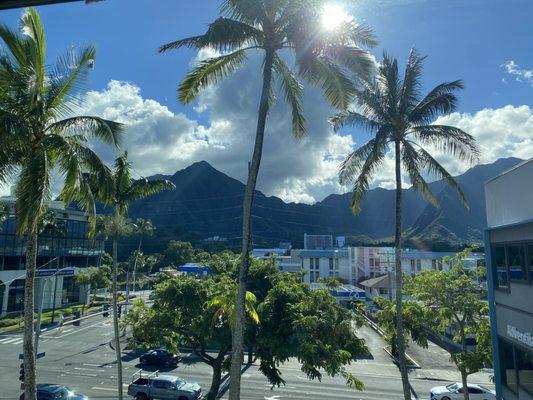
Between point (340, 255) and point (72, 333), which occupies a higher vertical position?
point (340, 255)

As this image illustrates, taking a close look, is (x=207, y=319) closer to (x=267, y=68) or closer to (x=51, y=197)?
(x=51, y=197)

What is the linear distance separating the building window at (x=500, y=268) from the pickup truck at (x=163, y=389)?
668 inches

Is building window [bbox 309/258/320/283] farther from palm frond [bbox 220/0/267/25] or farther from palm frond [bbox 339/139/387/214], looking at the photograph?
palm frond [bbox 220/0/267/25]

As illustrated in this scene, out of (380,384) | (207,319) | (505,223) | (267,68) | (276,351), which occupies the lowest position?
(380,384)

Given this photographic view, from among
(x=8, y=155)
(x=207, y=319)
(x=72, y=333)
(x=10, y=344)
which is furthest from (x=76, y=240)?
(x=8, y=155)

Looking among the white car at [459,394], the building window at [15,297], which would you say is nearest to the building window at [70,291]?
the building window at [15,297]

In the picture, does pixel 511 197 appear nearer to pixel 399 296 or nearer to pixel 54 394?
pixel 399 296

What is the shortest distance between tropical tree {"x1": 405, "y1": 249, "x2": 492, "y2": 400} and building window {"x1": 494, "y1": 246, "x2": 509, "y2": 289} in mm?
1985

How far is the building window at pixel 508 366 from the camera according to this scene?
48.8ft

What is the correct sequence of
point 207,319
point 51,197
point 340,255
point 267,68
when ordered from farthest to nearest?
point 340,255 → point 207,319 → point 267,68 → point 51,197

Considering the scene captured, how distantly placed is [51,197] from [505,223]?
14.3 metres

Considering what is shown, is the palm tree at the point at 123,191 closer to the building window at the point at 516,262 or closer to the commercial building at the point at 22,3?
the building window at the point at 516,262

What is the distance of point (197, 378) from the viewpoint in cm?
2933

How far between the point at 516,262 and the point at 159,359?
25939 mm
